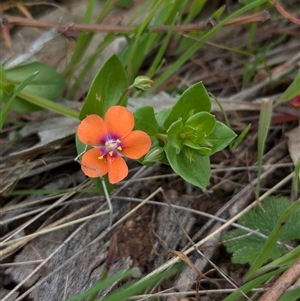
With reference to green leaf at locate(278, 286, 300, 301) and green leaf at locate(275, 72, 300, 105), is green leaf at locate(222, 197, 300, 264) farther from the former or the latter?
green leaf at locate(275, 72, 300, 105)

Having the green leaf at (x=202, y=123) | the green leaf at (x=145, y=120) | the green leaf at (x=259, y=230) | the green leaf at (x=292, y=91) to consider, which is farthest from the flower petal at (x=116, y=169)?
the green leaf at (x=292, y=91)

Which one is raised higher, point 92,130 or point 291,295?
point 92,130

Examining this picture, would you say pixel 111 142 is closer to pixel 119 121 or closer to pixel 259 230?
pixel 119 121

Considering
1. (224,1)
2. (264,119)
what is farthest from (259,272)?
(224,1)

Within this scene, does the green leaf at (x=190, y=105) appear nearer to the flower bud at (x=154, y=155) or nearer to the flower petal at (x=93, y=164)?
the flower bud at (x=154, y=155)

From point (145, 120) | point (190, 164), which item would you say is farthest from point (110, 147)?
point (190, 164)

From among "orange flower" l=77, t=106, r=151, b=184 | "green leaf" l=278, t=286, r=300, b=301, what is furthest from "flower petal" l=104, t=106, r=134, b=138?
"green leaf" l=278, t=286, r=300, b=301
